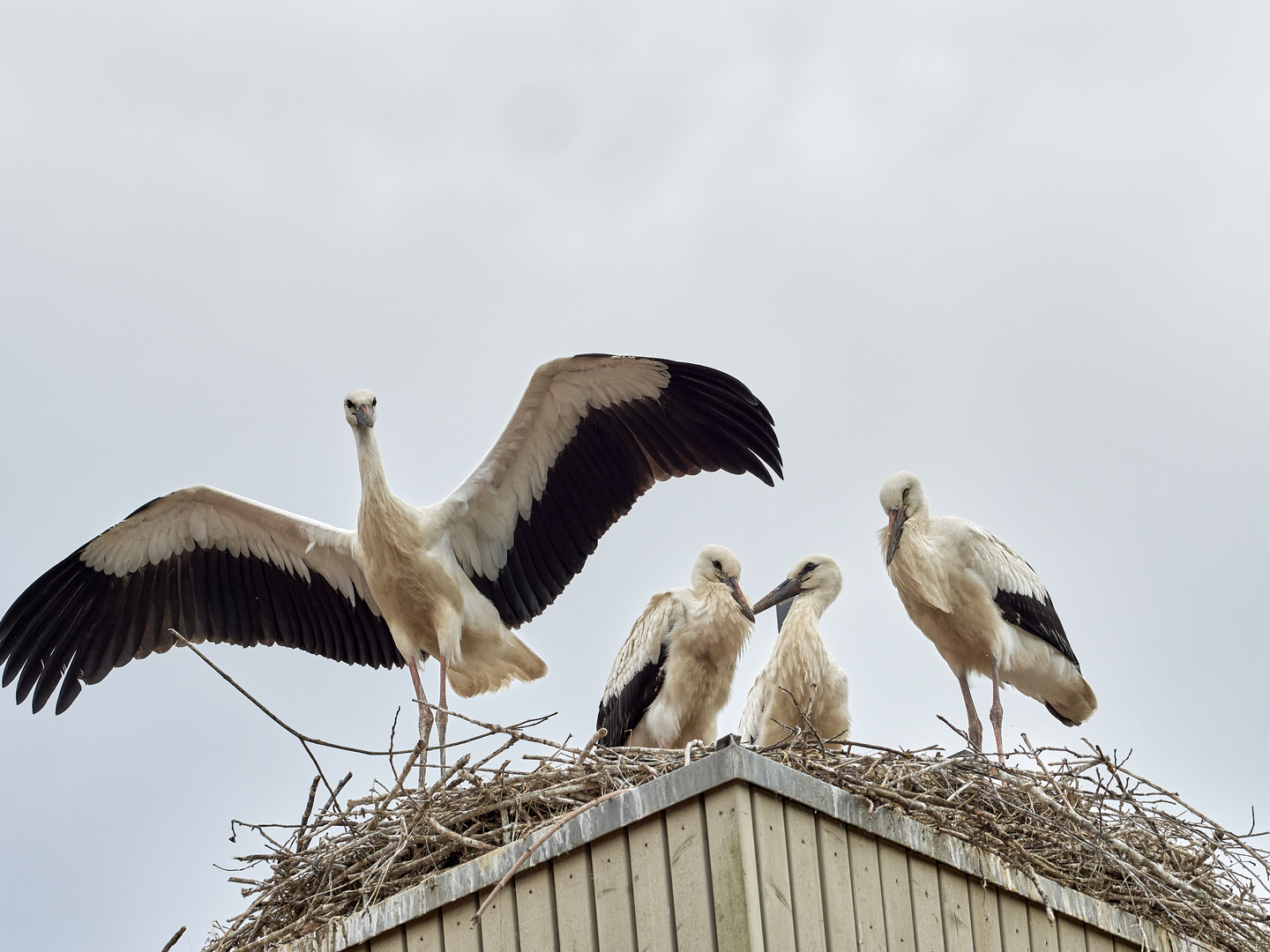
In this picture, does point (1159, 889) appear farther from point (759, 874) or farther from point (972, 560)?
point (972, 560)

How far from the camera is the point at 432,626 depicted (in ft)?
27.0

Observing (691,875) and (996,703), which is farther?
(996,703)

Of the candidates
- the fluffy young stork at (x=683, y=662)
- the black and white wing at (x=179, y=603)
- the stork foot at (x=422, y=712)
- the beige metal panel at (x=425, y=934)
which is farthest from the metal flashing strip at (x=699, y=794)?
the black and white wing at (x=179, y=603)

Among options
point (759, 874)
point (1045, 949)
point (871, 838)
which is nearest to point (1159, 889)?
point (1045, 949)

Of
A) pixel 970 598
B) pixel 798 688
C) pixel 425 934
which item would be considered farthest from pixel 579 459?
pixel 425 934

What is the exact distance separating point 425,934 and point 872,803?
5.27ft

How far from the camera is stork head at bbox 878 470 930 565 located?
8.49 meters

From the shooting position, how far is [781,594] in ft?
28.4

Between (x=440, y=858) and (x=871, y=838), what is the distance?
5.12ft

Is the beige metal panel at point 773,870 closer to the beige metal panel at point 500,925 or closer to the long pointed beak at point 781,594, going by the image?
the beige metal panel at point 500,925

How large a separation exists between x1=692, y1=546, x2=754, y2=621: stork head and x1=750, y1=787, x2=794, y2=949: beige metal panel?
393 centimetres

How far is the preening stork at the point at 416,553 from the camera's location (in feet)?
26.1

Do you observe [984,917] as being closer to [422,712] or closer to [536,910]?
[536,910]

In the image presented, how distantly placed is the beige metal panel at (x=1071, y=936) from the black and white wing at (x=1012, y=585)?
10.6 feet
